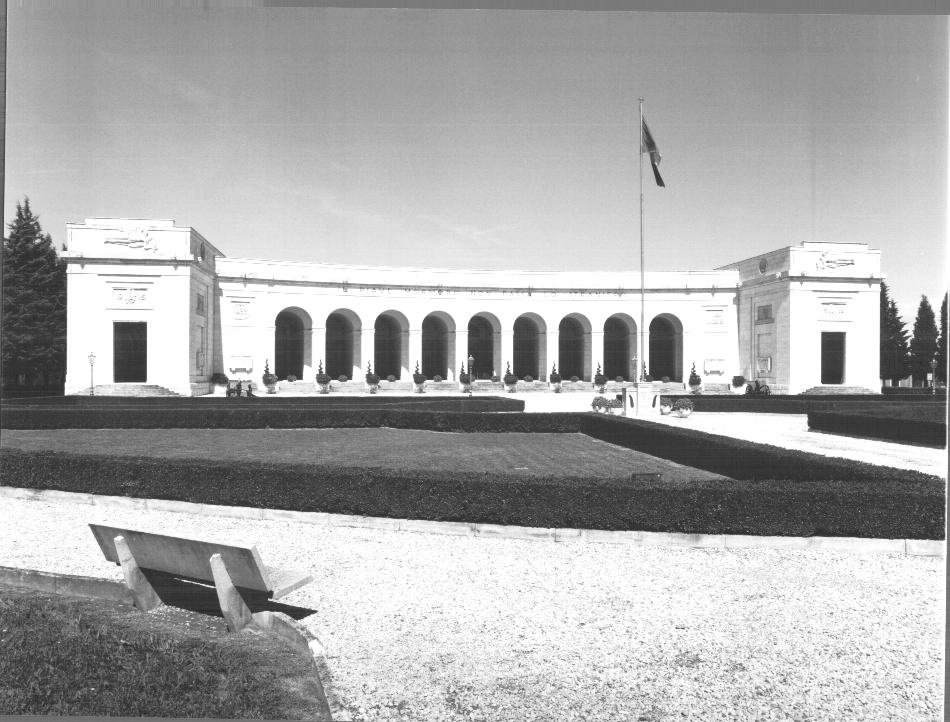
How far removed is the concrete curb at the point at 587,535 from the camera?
5.94 metres

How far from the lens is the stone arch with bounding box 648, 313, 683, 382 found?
4531cm

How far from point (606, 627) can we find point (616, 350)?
4411cm

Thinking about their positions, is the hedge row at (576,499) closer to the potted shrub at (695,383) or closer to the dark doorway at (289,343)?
the potted shrub at (695,383)

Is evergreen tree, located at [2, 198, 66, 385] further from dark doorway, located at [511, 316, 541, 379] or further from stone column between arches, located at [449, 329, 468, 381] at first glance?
dark doorway, located at [511, 316, 541, 379]

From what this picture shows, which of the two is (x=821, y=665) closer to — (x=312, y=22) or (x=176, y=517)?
(x=312, y=22)

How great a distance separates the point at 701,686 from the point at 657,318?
44.6 m

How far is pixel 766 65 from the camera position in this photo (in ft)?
16.9

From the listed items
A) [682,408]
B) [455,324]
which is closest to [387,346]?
[455,324]

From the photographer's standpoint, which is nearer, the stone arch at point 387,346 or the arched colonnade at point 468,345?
the arched colonnade at point 468,345

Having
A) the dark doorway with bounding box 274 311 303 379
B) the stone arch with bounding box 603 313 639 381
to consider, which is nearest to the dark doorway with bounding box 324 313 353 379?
the dark doorway with bounding box 274 311 303 379

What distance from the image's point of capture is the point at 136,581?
453cm

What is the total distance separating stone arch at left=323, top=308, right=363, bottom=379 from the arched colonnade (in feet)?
0.22

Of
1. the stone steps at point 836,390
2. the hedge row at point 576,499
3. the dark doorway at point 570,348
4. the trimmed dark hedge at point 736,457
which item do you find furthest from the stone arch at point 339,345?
the hedge row at point 576,499

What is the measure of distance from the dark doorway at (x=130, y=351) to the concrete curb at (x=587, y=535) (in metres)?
26.3
